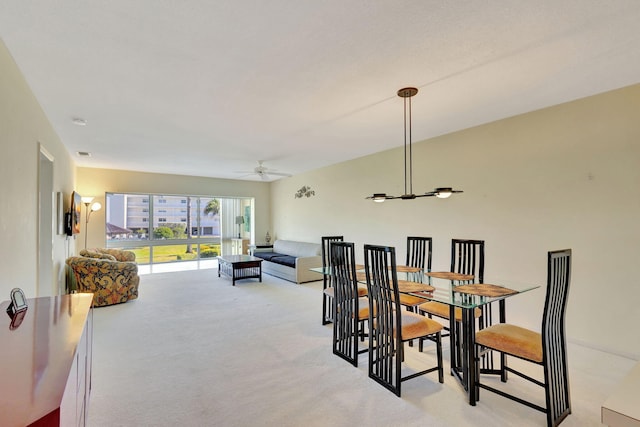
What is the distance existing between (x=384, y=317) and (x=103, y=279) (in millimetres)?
4511

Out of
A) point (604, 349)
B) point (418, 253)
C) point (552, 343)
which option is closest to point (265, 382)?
point (552, 343)

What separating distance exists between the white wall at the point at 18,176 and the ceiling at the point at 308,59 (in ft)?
0.63

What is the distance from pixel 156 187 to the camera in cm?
764

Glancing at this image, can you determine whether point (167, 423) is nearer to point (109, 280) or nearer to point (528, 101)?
point (109, 280)

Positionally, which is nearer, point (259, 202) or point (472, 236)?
point (472, 236)

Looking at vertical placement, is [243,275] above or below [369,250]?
below

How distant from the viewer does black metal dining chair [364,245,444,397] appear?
92.0 inches

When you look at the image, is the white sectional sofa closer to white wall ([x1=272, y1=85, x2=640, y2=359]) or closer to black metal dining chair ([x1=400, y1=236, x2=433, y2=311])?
white wall ([x1=272, y1=85, x2=640, y2=359])

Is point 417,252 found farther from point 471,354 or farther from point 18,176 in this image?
point 18,176

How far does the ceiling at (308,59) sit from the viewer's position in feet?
5.84

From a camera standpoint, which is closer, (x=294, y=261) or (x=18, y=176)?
(x=18, y=176)

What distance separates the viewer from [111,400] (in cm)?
223

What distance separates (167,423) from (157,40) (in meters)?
2.59

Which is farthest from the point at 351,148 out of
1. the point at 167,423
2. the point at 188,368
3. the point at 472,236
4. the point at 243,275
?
the point at 167,423
